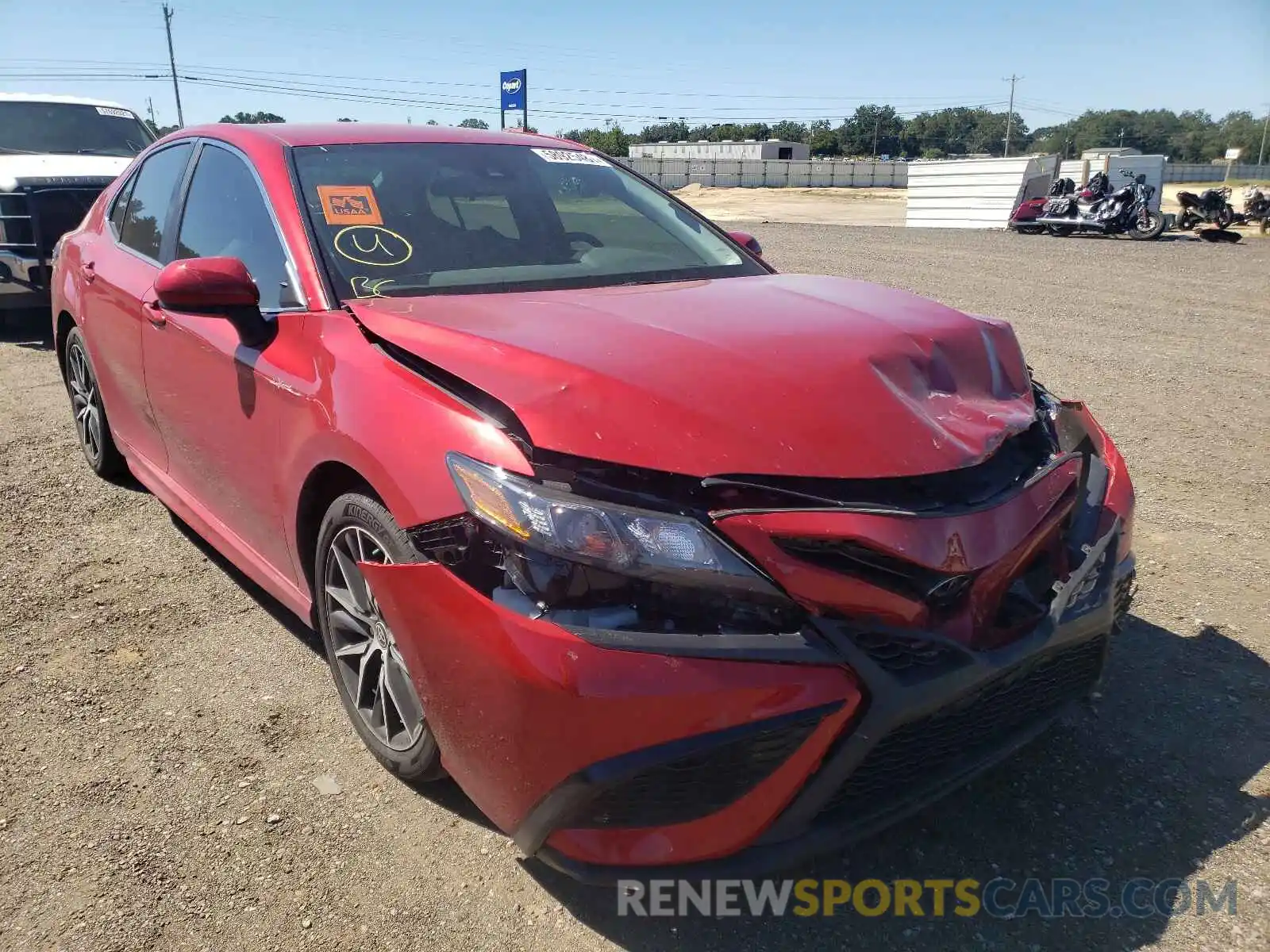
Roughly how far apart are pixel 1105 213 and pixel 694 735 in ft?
67.7

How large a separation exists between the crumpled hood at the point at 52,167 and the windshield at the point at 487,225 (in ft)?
19.3

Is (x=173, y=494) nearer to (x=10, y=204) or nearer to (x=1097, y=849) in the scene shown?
(x=1097, y=849)

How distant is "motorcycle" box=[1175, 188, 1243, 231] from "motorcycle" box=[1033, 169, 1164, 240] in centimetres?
129

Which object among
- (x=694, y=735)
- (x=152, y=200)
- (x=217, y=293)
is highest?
(x=152, y=200)

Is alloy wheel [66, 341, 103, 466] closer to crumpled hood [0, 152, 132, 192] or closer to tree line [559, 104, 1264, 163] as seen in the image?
crumpled hood [0, 152, 132, 192]

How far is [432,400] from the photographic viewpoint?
82.3 inches

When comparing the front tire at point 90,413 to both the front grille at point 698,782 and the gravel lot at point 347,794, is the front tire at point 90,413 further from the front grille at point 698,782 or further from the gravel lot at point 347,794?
the front grille at point 698,782

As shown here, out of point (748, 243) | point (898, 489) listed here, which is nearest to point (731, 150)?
point (748, 243)

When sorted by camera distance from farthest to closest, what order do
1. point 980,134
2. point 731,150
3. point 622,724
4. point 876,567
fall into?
point 980,134, point 731,150, point 876,567, point 622,724

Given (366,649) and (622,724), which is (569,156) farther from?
(622,724)

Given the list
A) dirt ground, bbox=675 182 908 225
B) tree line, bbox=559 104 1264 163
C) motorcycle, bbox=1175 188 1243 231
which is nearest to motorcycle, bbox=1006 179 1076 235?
motorcycle, bbox=1175 188 1243 231

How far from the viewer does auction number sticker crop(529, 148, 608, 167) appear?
3631 millimetres

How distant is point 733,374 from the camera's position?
2.13 m

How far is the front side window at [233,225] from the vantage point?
9.25ft
